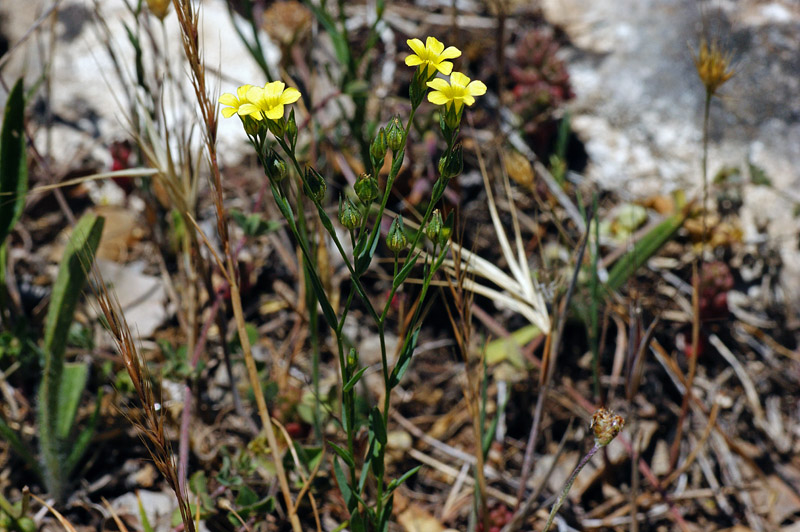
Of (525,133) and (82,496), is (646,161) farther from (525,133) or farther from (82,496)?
(82,496)

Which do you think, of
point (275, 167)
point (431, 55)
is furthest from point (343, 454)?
point (431, 55)

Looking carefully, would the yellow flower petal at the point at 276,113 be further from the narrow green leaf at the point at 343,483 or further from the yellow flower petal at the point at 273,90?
the narrow green leaf at the point at 343,483

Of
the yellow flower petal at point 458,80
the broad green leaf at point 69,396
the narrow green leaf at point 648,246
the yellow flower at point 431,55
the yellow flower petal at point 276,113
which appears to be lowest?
the broad green leaf at point 69,396

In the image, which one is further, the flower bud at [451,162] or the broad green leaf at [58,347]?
the broad green leaf at [58,347]

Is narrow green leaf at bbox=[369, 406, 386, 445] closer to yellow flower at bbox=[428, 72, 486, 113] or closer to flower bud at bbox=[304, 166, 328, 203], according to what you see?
flower bud at bbox=[304, 166, 328, 203]

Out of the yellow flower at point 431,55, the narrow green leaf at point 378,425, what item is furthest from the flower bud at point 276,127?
the narrow green leaf at point 378,425
